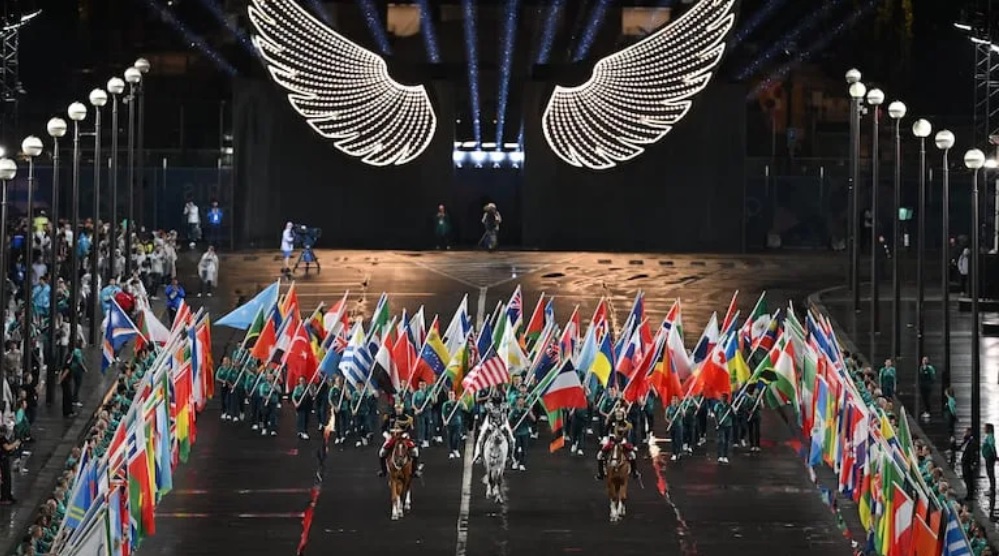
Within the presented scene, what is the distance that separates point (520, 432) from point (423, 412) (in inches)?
92.4

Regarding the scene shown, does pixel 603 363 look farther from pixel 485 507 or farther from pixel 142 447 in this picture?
pixel 142 447

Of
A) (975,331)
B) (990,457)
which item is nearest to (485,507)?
(990,457)

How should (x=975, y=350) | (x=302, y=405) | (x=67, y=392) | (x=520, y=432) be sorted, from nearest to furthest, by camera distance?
(x=975, y=350) → (x=520, y=432) → (x=67, y=392) → (x=302, y=405)

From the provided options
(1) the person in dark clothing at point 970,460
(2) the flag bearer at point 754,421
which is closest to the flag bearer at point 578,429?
(2) the flag bearer at point 754,421

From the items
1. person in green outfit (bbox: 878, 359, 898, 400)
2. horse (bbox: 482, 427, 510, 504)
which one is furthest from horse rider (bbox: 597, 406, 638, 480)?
person in green outfit (bbox: 878, 359, 898, 400)

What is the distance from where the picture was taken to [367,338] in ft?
132

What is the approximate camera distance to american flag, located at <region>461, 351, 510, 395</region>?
38.0 meters

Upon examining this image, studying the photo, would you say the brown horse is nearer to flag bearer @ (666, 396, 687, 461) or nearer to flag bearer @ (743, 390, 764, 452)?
flag bearer @ (666, 396, 687, 461)

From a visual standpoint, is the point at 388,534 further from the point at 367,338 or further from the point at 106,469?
the point at 367,338

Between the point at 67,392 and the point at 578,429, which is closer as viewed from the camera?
the point at 578,429

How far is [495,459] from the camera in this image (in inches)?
1363

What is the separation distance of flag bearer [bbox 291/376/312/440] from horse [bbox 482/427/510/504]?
16.7 ft

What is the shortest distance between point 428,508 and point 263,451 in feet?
15.7

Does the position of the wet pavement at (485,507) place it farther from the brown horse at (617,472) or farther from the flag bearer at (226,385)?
the flag bearer at (226,385)
